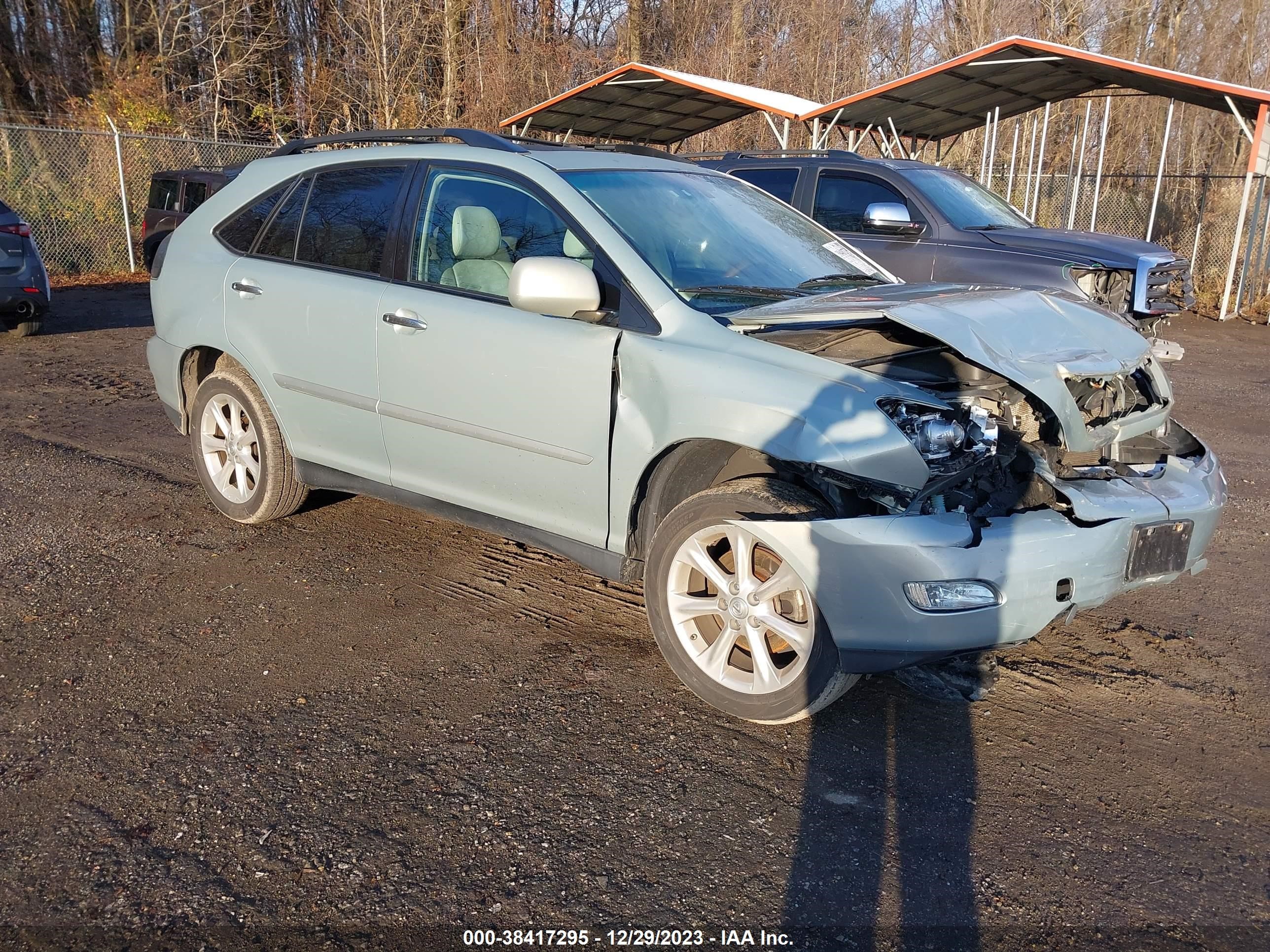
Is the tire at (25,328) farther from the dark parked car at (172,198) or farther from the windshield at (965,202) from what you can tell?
the windshield at (965,202)

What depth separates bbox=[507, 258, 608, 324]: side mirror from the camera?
370 centimetres

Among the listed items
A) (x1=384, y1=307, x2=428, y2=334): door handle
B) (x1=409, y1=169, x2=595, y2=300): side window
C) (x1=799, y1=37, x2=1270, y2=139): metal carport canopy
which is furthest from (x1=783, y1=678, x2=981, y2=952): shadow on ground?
(x1=799, y1=37, x2=1270, y2=139): metal carport canopy

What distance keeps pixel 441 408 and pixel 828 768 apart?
2.07m

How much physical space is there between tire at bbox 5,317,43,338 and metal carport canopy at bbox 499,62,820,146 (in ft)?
31.9

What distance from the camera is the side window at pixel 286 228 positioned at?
4984 mm

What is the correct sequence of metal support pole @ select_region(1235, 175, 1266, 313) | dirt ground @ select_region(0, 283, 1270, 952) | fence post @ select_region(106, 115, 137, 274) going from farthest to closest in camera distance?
fence post @ select_region(106, 115, 137, 274) < metal support pole @ select_region(1235, 175, 1266, 313) < dirt ground @ select_region(0, 283, 1270, 952)

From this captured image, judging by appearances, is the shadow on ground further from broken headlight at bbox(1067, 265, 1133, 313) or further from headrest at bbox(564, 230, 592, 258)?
broken headlight at bbox(1067, 265, 1133, 313)

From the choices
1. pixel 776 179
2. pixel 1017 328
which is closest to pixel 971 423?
pixel 1017 328

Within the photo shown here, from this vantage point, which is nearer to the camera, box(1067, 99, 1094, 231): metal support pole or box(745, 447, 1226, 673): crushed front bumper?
box(745, 447, 1226, 673): crushed front bumper

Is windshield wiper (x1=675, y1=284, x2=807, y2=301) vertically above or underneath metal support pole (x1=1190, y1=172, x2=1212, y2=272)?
above

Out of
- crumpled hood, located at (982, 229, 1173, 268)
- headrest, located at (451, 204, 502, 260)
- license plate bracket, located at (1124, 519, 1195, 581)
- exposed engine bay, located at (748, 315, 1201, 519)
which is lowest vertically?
license plate bracket, located at (1124, 519, 1195, 581)

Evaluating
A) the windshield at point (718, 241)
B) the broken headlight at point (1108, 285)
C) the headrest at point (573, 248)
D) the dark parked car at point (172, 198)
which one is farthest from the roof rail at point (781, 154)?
the dark parked car at point (172, 198)

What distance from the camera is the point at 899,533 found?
125 inches

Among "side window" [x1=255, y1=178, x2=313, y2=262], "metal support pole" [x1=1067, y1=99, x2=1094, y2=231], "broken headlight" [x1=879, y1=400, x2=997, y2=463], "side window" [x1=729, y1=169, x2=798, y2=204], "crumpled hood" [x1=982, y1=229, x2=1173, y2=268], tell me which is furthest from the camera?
"metal support pole" [x1=1067, y1=99, x2=1094, y2=231]
